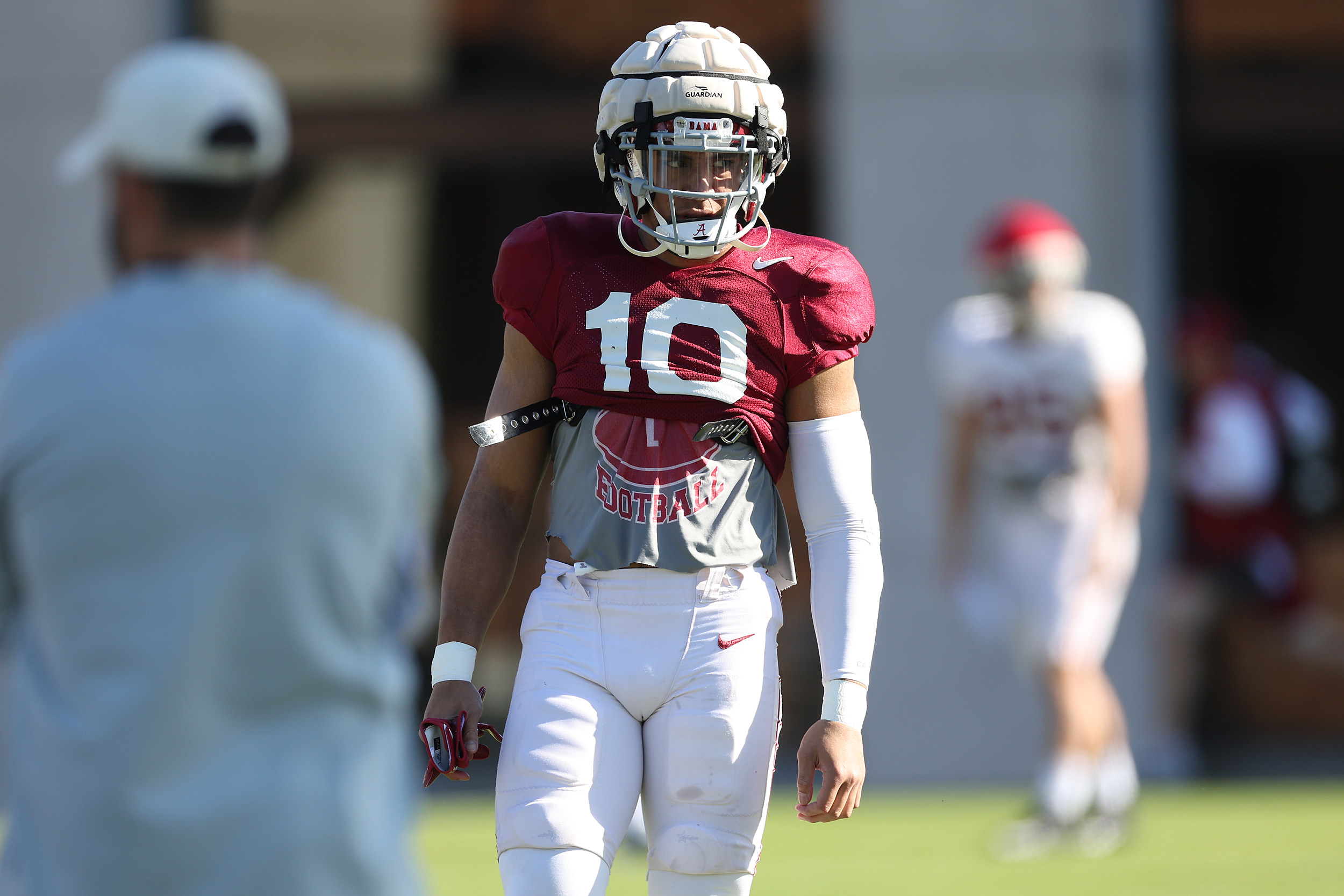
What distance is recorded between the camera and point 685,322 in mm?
3457

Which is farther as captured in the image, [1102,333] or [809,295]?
[1102,333]

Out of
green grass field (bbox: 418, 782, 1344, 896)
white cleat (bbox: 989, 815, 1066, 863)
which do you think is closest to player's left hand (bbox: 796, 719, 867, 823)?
green grass field (bbox: 418, 782, 1344, 896)

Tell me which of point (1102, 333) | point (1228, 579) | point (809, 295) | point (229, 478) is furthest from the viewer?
point (1228, 579)

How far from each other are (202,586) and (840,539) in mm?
1473

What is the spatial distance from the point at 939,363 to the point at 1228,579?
104 inches

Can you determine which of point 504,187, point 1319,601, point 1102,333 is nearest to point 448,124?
point 504,187

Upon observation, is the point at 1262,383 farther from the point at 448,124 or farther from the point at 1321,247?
the point at 448,124

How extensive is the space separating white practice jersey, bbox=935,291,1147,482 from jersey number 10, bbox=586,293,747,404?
4278 mm

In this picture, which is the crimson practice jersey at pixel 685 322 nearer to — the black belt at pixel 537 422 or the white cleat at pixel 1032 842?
the black belt at pixel 537 422

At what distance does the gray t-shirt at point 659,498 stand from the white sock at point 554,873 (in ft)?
1.63

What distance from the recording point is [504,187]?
10719 millimetres

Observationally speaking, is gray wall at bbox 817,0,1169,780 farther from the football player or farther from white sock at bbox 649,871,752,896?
white sock at bbox 649,871,752,896

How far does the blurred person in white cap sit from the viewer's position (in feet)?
7.30

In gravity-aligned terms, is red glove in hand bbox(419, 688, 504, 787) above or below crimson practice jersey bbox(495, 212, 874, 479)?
below
